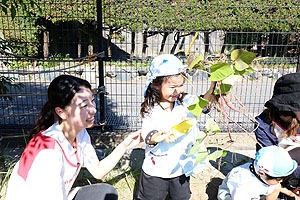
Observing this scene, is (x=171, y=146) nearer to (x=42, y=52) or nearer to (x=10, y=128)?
(x=10, y=128)

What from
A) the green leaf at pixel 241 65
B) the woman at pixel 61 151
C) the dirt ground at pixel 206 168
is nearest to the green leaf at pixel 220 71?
the green leaf at pixel 241 65

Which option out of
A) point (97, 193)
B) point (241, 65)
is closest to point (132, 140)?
point (97, 193)

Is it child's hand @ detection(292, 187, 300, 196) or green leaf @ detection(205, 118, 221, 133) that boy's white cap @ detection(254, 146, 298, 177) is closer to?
child's hand @ detection(292, 187, 300, 196)

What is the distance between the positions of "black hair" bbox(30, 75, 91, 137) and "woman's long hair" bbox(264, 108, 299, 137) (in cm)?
150

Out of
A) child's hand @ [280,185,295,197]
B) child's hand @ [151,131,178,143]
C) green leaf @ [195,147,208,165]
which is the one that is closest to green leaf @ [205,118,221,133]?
green leaf @ [195,147,208,165]

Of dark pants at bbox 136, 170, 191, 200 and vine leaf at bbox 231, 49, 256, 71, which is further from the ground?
vine leaf at bbox 231, 49, 256, 71

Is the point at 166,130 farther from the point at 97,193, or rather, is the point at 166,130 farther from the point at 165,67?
the point at 97,193

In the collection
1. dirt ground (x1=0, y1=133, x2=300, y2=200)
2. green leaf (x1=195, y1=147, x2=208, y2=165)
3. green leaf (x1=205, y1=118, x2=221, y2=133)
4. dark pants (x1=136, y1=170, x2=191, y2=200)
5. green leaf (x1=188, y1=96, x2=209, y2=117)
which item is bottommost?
dirt ground (x1=0, y1=133, x2=300, y2=200)

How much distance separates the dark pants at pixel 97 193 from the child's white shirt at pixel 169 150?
32 centimetres

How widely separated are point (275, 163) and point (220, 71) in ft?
4.23

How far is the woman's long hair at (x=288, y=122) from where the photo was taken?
2.29m

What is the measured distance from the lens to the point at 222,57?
1325 mm

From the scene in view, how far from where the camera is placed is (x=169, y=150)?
85.1 inches

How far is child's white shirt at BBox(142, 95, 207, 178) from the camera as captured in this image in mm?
2158
